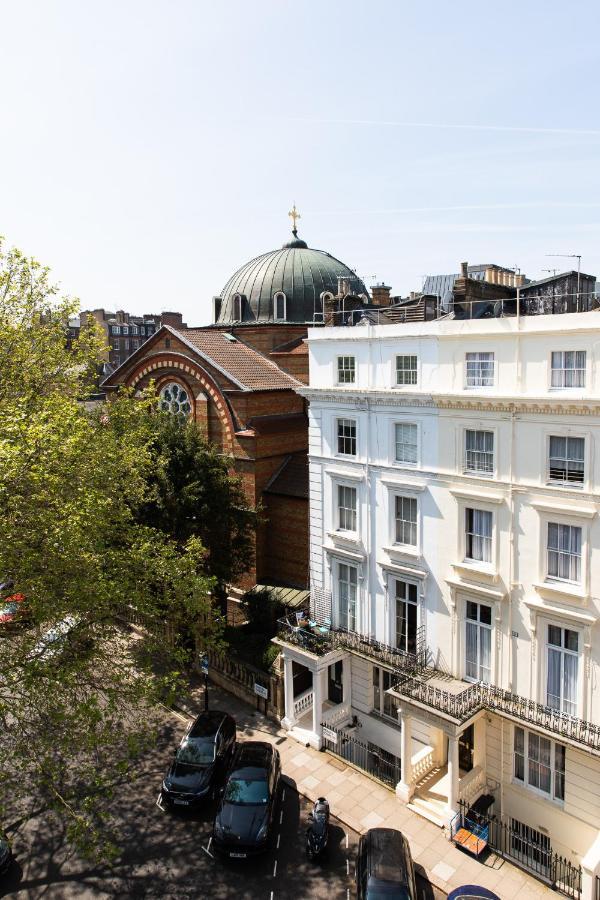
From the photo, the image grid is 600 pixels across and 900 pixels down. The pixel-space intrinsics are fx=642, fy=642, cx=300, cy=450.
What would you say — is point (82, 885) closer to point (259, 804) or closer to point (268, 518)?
point (259, 804)

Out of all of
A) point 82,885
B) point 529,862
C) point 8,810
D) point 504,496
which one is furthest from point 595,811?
point 8,810

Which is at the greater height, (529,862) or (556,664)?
(556,664)

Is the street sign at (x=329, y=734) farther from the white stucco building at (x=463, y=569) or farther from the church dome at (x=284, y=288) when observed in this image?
the church dome at (x=284, y=288)

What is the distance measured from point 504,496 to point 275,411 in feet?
51.1

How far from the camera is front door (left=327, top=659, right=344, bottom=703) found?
23203mm

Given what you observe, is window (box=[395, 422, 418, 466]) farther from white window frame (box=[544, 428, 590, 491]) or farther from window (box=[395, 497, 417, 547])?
white window frame (box=[544, 428, 590, 491])

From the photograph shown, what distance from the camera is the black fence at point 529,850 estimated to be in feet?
54.0

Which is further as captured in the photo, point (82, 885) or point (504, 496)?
point (504, 496)

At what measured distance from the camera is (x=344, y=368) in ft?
71.6

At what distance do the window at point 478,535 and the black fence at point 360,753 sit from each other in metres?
7.75

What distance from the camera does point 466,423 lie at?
18.4 meters

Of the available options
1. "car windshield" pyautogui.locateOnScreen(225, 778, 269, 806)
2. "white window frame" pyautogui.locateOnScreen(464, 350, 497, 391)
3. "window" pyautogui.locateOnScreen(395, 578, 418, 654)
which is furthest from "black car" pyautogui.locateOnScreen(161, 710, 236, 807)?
"white window frame" pyautogui.locateOnScreen(464, 350, 497, 391)

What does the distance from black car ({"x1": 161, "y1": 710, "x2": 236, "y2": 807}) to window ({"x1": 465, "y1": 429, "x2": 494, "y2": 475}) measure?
11448mm

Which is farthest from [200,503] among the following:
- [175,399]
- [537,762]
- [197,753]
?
[537,762]
